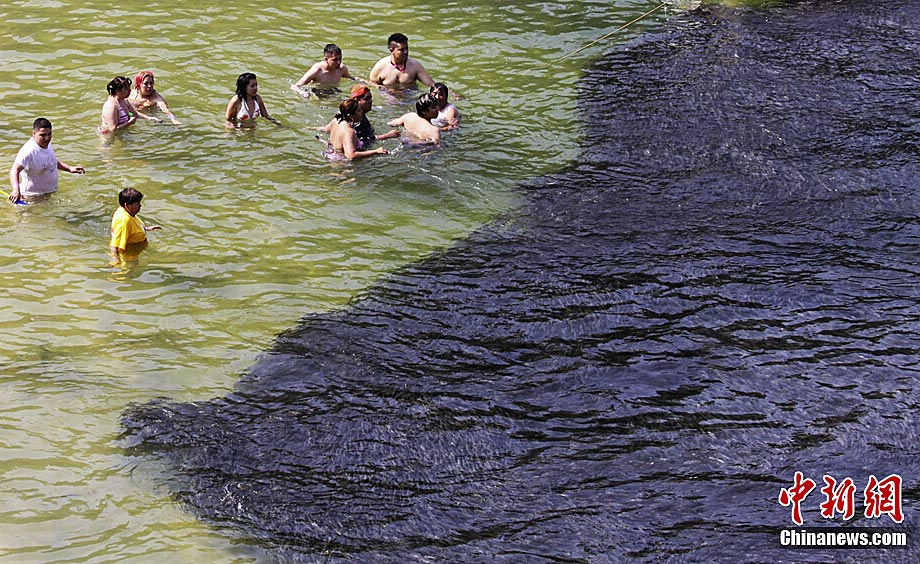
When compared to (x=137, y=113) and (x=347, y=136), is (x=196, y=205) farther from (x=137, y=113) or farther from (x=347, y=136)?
(x=137, y=113)

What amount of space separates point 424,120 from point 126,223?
188 inches

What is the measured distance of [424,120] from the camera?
573 inches

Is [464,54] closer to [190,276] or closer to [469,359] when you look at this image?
[190,276]

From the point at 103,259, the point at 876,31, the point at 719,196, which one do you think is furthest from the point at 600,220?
the point at 876,31

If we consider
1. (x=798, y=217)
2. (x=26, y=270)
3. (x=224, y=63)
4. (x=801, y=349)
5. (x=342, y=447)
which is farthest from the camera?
(x=224, y=63)

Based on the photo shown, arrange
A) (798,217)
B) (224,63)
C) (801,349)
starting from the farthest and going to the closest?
1. (224,63)
2. (798,217)
3. (801,349)

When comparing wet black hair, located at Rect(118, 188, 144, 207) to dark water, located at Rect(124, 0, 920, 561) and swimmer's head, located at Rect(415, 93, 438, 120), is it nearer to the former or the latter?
dark water, located at Rect(124, 0, 920, 561)

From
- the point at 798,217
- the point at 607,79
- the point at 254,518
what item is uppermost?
the point at 607,79

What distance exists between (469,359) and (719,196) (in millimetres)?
4815

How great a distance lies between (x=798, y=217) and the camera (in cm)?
1232

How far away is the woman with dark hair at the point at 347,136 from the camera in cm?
1395

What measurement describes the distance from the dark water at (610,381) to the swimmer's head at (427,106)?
2.11 meters

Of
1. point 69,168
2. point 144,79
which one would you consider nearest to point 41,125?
point 69,168

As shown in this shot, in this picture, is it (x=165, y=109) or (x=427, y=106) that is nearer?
(x=427, y=106)
